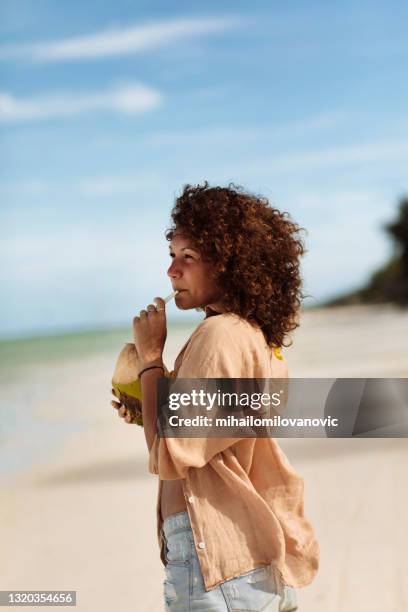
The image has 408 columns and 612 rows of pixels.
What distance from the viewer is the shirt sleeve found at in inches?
60.1

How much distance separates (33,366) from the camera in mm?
17719

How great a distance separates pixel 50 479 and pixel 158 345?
14.1 ft

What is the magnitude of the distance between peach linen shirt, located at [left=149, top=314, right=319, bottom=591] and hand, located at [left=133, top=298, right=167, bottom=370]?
5 centimetres

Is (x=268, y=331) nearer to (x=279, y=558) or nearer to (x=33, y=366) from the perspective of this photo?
(x=279, y=558)

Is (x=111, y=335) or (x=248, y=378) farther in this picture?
(x=111, y=335)

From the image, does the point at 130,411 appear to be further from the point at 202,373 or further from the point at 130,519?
the point at 130,519

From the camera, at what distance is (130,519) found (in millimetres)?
4609

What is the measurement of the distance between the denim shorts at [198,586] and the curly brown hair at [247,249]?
0.36 m

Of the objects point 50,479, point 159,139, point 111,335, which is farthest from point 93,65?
point 50,479

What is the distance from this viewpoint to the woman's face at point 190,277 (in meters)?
1.63

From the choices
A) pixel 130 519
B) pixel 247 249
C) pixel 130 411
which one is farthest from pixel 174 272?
pixel 130 519

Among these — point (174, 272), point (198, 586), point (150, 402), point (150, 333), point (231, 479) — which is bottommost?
point (198, 586)

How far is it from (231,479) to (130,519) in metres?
3.17

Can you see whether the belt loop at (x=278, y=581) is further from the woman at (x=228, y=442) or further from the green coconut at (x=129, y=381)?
the green coconut at (x=129, y=381)
